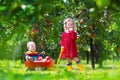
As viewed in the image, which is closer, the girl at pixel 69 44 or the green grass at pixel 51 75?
the green grass at pixel 51 75

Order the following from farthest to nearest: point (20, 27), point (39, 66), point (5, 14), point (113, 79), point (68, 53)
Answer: point (39, 66)
point (68, 53)
point (113, 79)
point (20, 27)
point (5, 14)

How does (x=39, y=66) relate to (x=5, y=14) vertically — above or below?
below

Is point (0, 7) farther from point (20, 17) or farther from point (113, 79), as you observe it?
point (113, 79)

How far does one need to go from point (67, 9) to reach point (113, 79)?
7.97m

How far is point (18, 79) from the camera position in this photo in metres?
4.23

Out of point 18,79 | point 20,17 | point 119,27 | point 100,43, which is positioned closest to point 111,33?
point 100,43

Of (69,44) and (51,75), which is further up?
(69,44)

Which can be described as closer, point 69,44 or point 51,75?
point 51,75

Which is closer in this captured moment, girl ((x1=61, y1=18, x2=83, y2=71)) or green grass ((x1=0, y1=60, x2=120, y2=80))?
green grass ((x1=0, y1=60, x2=120, y2=80))

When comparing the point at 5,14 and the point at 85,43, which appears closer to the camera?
the point at 5,14

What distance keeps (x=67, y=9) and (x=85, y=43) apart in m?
1.26

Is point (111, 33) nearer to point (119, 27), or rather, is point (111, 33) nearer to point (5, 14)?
point (119, 27)

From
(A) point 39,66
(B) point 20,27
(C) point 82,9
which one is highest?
(C) point 82,9

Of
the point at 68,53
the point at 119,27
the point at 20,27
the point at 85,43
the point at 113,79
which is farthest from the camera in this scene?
the point at 119,27
